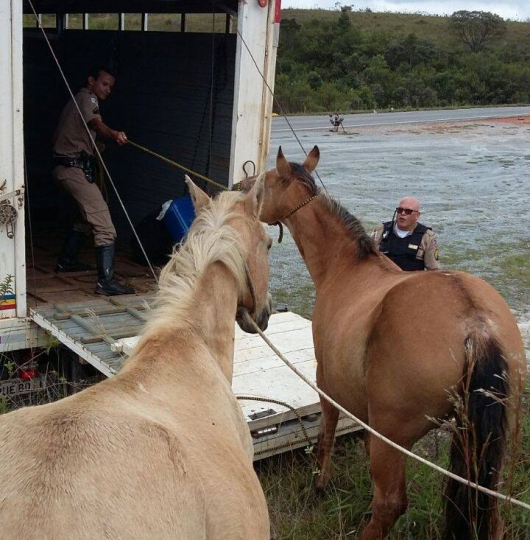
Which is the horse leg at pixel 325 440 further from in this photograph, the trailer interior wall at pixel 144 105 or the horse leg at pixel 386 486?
the trailer interior wall at pixel 144 105

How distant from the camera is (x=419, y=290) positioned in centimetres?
377

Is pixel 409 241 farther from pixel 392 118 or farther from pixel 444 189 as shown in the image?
pixel 392 118

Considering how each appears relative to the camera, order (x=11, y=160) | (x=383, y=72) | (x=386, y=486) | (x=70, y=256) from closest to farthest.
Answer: (x=386, y=486) → (x=11, y=160) → (x=70, y=256) → (x=383, y=72)

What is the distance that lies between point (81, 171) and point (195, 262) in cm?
400

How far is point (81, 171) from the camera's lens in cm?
665

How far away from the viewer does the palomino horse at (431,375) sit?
137 inches

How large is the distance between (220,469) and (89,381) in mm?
3335

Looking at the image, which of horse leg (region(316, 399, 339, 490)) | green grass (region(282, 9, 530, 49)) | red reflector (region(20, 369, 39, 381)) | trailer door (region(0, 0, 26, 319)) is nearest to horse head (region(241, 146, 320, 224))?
→ horse leg (region(316, 399, 339, 490))

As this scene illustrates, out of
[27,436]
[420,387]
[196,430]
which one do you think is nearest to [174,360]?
[196,430]

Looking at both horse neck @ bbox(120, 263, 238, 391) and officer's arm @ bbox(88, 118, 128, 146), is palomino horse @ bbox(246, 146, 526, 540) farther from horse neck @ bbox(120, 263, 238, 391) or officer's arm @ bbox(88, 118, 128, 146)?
officer's arm @ bbox(88, 118, 128, 146)

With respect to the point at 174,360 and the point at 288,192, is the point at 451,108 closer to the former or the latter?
the point at 288,192

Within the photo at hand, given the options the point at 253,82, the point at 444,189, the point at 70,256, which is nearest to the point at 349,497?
the point at 253,82

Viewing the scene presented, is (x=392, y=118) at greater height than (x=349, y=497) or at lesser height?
greater

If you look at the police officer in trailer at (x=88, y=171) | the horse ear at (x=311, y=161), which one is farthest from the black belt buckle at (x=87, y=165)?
the horse ear at (x=311, y=161)
